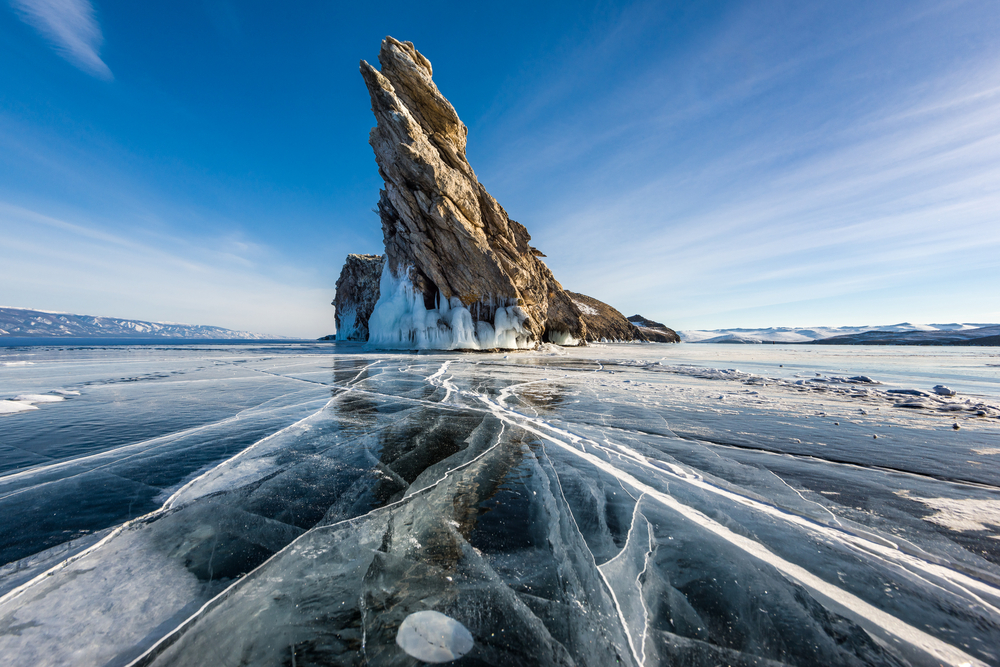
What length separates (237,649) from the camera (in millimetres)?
1345

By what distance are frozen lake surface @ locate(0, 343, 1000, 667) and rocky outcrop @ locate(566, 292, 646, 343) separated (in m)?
52.5

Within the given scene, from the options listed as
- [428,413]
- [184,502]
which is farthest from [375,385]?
[184,502]

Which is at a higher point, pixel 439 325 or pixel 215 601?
pixel 439 325

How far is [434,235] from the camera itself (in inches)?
933

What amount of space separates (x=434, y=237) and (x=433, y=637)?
2428cm

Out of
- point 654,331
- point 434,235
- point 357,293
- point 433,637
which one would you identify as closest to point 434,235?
point 434,235

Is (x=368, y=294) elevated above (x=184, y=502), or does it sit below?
above

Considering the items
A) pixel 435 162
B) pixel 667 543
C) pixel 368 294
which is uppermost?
pixel 435 162

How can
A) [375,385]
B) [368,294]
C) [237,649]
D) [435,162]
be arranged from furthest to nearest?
[368,294]
[435,162]
[375,385]
[237,649]

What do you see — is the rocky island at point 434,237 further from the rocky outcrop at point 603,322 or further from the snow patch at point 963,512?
the rocky outcrop at point 603,322

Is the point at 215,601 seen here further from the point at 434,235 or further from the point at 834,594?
the point at 434,235

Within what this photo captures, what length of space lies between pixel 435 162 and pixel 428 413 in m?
20.6

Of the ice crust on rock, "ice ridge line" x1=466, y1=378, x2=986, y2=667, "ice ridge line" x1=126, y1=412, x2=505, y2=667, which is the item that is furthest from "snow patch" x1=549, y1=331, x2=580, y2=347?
"ice ridge line" x1=126, y1=412, x2=505, y2=667

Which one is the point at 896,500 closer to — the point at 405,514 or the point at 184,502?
the point at 405,514
